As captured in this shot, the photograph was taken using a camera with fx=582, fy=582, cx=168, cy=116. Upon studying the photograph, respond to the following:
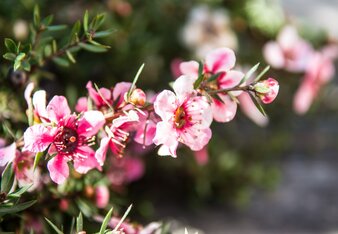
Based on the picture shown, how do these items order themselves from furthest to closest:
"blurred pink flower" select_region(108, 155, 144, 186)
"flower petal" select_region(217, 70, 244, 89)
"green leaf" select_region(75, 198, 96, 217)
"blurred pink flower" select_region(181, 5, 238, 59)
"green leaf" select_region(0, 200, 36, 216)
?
"blurred pink flower" select_region(181, 5, 238, 59)
"blurred pink flower" select_region(108, 155, 144, 186)
"green leaf" select_region(75, 198, 96, 217)
"flower petal" select_region(217, 70, 244, 89)
"green leaf" select_region(0, 200, 36, 216)

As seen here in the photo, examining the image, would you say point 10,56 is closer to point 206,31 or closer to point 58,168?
point 58,168

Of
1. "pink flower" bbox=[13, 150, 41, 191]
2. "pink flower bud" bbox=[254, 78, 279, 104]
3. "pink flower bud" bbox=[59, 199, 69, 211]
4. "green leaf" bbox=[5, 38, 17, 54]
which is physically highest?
"pink flower bud" bbox=[254, 78, 279, 104]

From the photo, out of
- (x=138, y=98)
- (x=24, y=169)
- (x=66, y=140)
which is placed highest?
(x=138, y=98)

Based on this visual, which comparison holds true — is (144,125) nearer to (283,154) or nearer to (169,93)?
(169,93)

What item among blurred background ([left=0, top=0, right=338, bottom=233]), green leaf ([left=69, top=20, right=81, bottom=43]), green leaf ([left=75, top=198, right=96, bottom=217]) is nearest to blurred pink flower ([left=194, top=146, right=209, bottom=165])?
blurred background ([left=0, top=0, right=338, bottom=233])

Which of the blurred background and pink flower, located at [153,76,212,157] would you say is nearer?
pink flower, located at [153,76,212,157]

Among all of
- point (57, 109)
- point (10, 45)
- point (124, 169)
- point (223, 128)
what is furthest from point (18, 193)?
point (223, 128)

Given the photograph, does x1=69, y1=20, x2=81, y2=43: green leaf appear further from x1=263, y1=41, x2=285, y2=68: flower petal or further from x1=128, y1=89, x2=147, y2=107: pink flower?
x1=263, y1=41, x2=285, y2=68: flower petal
